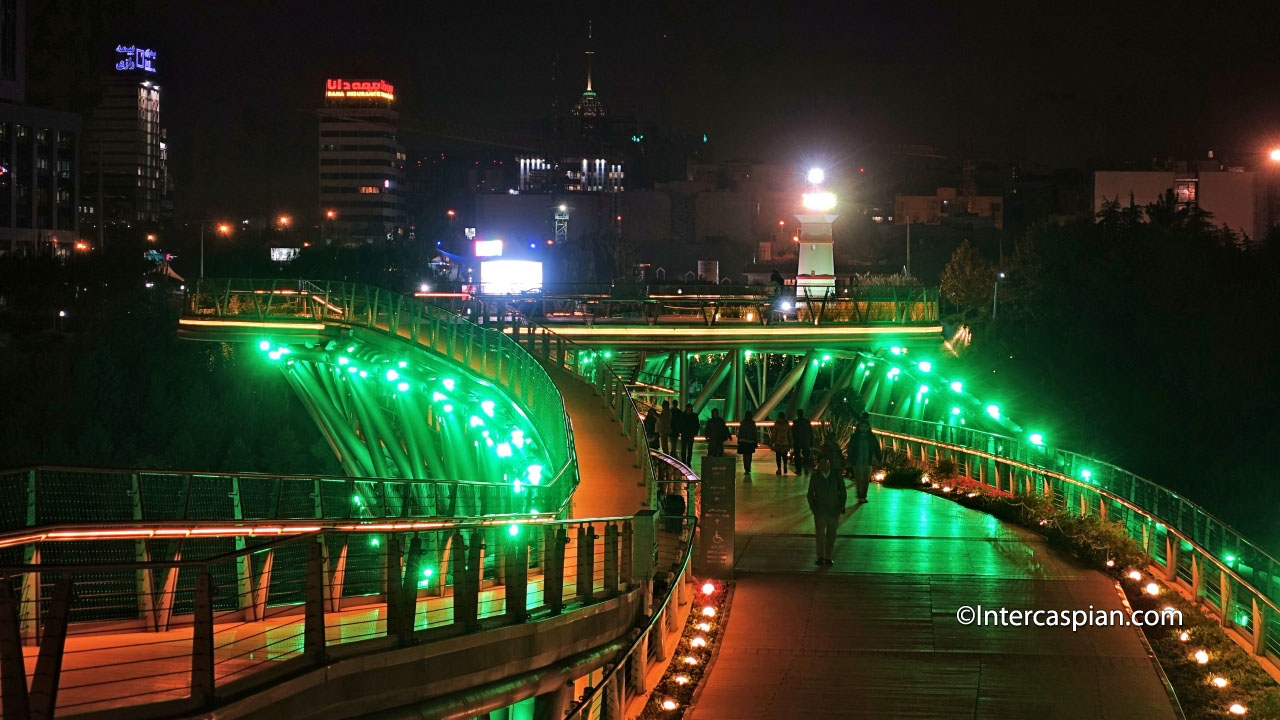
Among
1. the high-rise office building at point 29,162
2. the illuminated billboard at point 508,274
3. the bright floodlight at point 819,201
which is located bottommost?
the illuminated billboard at point 508,274

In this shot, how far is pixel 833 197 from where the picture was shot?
51906 mm

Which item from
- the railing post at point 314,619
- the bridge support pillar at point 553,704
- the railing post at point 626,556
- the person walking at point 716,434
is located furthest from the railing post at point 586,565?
the person walking at point 716,434

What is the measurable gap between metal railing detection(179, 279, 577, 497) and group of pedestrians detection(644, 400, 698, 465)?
11.1 feet

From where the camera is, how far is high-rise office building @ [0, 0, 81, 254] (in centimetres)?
9612

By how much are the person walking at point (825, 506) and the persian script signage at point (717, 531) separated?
1054 millimetres

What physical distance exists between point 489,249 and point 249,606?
3527 inches

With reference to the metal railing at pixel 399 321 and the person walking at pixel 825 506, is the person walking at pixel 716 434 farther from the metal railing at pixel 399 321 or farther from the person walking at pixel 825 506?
the person walking at pixel 825 506

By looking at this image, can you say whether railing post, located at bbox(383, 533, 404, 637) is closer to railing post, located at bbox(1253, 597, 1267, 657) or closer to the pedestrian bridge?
the pedestrian bridge

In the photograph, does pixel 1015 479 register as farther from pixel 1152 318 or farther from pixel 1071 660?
pixel 1152 318

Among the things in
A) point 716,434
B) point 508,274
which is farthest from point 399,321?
point 508,274

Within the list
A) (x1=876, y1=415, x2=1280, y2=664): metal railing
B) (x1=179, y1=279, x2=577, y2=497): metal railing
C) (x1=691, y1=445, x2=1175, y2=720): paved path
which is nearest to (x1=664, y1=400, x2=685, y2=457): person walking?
(x1=179, y1=279, x2=577, y2=497): metal railing

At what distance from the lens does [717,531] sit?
16875mm

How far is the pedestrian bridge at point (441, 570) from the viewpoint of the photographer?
7.84 metres

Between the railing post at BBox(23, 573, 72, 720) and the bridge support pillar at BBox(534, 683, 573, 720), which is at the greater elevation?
the railing post at BBox(23, 573, 72, 720)
